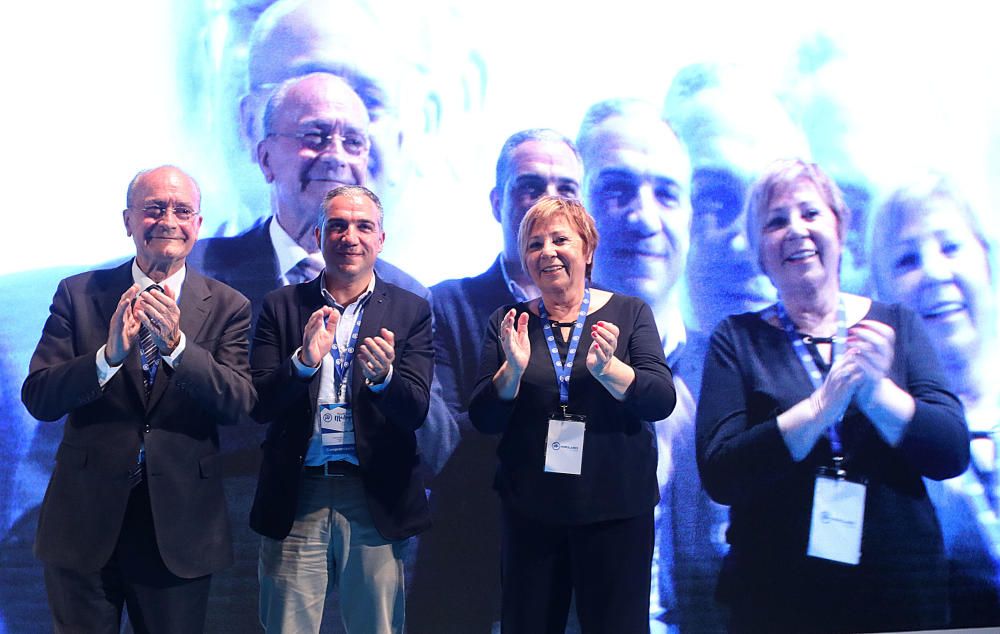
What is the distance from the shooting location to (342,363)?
7.48ft

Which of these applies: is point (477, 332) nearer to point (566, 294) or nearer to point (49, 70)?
point (566, 294)

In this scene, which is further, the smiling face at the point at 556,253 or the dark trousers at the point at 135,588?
the smiling face at the point at 556,253

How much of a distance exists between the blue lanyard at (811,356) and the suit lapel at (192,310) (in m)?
2.36

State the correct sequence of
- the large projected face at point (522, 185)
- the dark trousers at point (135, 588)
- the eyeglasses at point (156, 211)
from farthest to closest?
1. the large projected face at point (522, 185)
2. the eyeglasses at point (156, 211)
3. the dark trousers at point (135, 588)

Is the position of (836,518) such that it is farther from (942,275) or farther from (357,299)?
(357,299)

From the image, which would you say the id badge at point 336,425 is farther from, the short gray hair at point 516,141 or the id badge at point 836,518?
the id badge at point 836,518

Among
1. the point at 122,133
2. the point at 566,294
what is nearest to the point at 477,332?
the point at 566,294

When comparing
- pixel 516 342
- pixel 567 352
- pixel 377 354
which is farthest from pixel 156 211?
pixel 567 352

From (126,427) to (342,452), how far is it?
571 millimetres

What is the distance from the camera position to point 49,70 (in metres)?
3.13

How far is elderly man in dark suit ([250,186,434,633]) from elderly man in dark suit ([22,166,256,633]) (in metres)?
0.14

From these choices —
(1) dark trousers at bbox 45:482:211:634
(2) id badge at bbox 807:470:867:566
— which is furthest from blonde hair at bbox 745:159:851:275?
(1) dark trousers at bbox 45:482:211:634

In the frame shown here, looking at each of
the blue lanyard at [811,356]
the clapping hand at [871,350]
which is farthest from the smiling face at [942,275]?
the blue lanyard at [811,356]

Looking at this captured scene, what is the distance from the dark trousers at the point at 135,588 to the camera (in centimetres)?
215
